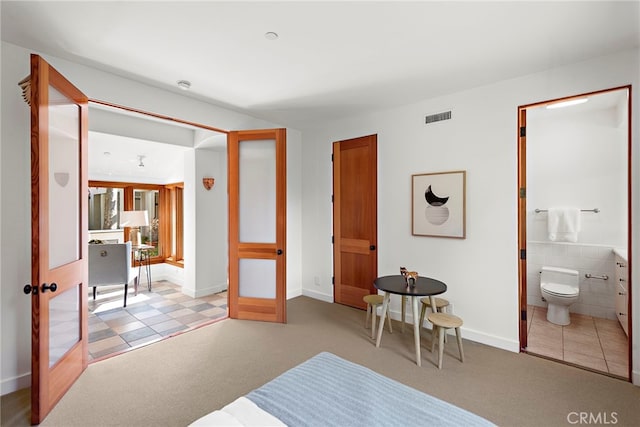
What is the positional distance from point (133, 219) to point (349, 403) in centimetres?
587

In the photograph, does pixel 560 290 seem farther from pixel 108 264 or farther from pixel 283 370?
pixel 108 264

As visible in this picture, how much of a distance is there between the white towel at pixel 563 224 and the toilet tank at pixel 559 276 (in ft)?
1.39

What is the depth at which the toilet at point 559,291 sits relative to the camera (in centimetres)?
348

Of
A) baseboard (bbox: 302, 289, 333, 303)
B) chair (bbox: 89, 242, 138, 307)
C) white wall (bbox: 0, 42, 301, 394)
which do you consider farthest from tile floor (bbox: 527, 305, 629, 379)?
chair (bbox: 89, 242, 138, 307)

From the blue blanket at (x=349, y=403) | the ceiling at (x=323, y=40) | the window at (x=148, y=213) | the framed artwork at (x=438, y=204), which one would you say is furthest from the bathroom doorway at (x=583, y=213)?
the window at (x=148, y=213)

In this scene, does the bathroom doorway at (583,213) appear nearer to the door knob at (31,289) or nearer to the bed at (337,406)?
the bed at (337,406)

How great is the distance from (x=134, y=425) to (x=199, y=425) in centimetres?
126

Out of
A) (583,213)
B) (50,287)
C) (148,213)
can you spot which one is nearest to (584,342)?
(583,213)

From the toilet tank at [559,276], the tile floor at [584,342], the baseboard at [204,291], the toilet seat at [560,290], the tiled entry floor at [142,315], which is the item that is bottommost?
the tiled entry floor at [142,315]

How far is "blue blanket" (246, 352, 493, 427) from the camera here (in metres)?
1.15

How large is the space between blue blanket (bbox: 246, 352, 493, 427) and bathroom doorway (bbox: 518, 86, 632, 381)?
2.39 m

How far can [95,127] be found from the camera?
376 centimetres

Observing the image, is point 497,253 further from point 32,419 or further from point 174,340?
point 32,419

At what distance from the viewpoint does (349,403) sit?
4.09 ft
